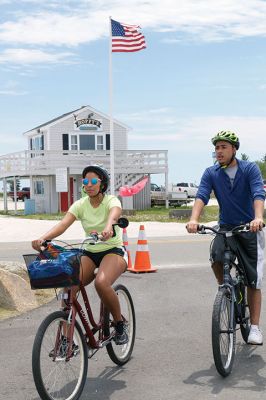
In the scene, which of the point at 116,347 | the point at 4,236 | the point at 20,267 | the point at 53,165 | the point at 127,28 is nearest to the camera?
the point at 116,347

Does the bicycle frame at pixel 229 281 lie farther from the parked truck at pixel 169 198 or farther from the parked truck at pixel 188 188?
the parked truck at pixel 188 188

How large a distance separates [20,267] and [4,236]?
12.7 meters

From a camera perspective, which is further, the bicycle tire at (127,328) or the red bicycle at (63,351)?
the bicycle tire at (127,328)

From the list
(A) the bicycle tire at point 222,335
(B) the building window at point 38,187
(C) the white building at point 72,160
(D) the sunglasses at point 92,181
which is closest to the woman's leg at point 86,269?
(D) the sunglasses at point 92,181

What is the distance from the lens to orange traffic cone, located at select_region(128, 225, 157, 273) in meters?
12.3

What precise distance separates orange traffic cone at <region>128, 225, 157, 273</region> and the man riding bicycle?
6069 mm

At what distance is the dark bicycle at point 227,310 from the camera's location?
5371 mm

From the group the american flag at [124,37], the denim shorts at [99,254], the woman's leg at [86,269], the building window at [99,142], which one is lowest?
the woman's leg at [86,269]

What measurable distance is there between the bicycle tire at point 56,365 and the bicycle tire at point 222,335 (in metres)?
1.07

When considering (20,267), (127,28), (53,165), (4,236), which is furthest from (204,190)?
(53,165)

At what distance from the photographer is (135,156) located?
41781 mm

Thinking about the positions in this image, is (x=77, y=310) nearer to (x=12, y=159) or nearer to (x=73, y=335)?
(x=73, y=335)

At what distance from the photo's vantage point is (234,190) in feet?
20.1

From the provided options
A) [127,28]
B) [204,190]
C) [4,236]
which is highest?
[127,28]
